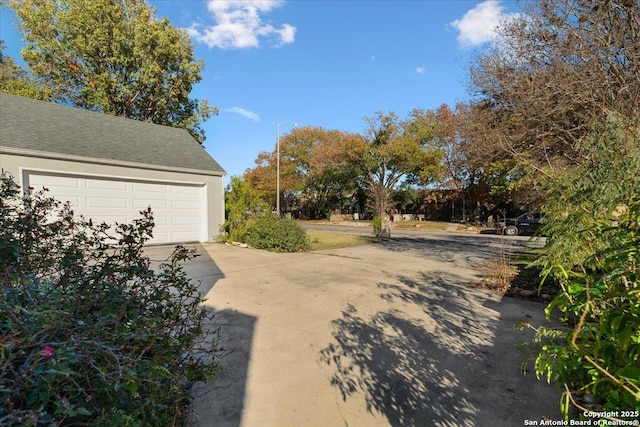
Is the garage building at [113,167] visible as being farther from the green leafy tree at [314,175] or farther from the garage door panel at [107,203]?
the green leafy tree at [314,175]

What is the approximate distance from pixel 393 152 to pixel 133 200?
14.9m

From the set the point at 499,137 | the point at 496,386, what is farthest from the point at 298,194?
the point at 496,386

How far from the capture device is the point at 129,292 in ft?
6.38

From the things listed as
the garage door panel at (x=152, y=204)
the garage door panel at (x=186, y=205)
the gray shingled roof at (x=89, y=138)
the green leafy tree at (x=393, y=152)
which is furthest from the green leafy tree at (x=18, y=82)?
the green leafy tree at (x=393, y=152)

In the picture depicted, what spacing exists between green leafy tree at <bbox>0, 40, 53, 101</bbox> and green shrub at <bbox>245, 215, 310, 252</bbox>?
1489cm

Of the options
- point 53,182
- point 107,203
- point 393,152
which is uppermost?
point 393,152

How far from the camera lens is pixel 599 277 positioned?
4.24ft

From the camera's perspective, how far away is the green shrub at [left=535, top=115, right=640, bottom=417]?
1.00 metres

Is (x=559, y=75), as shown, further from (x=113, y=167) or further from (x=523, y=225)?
(x=523, y=225)

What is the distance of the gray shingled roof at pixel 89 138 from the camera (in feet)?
28.3

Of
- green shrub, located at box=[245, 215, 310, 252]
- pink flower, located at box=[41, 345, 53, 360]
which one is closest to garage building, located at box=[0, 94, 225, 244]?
green shrub, located at box=[245, 215, 310, 252]

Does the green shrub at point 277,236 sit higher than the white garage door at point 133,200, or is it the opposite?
the white garage door at point 133,200

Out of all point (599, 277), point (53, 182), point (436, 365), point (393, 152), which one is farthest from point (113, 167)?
point (393, 152)

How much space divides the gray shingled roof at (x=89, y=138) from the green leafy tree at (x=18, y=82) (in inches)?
293
